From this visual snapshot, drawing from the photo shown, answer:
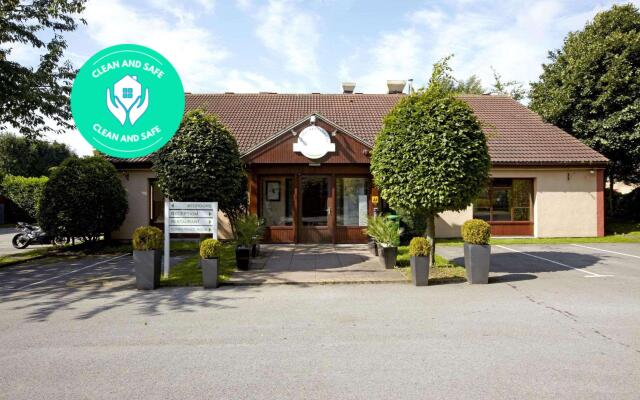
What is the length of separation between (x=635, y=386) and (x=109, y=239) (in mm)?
16294

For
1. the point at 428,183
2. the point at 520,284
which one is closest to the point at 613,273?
the point at 520,284

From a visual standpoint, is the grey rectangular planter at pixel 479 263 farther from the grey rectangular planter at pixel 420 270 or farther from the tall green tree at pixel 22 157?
the tall green tree at pixel 22 157

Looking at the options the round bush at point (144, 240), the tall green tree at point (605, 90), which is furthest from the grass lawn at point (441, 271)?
the tall green tree at point (605, 90)

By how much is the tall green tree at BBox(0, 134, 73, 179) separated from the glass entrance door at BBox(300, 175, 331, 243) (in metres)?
28.3

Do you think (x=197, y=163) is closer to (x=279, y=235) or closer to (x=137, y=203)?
(x=279, y=235)

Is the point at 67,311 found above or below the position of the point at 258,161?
below

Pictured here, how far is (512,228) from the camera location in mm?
17203

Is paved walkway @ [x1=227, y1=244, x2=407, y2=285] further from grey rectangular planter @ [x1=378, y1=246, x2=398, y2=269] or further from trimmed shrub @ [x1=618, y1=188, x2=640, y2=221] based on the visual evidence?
trimmed shrub @ [x1=618, y1=188, x2=640, y2=221]

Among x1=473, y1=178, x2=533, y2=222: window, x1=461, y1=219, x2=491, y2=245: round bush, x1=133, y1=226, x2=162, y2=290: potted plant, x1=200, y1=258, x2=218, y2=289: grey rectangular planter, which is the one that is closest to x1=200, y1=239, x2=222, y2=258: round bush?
x1=200, y1=258, x2=218, y2=289: grey rectangular planter

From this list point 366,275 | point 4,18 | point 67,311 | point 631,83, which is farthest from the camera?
point 631,83

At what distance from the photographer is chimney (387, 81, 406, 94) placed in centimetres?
2356

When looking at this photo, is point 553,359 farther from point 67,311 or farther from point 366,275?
point 67,311

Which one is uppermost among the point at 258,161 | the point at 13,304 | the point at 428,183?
the point at 258,161

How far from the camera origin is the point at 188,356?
475 cm
